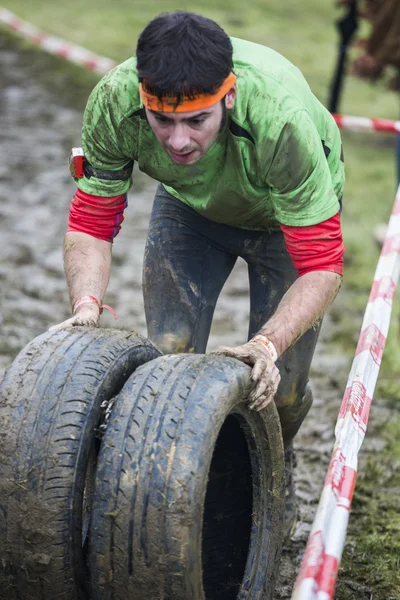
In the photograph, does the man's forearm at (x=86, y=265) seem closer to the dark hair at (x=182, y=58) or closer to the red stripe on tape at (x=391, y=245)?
the dark hair at (x=182, y=58)

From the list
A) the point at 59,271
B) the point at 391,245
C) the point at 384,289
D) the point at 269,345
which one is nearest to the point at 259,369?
the point at 269,345

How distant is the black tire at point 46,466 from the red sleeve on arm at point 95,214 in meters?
0.75

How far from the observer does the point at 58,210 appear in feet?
27.2

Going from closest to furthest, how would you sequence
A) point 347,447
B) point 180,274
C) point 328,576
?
point 328,576
point 347,447
point 180,274

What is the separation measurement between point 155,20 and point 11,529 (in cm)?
154

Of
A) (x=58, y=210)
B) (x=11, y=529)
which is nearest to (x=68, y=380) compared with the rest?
(x=11, y=529)

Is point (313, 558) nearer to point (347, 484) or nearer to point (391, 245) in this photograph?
point (347, 484)

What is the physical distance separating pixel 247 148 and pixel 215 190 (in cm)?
26

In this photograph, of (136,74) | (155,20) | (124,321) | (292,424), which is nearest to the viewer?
(155,20)

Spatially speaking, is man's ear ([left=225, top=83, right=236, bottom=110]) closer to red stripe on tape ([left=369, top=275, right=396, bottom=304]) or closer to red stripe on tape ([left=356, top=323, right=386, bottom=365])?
red stripe on tape ([left=356, top=323, right=386, bottom=365])

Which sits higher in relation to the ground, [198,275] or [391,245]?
[391,245]

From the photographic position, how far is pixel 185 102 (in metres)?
2.79

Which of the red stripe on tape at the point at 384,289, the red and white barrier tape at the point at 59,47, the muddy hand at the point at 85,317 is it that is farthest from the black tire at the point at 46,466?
the red and white barrier tape at the point at 59,47

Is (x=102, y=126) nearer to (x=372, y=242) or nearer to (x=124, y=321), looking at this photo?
(x=124, y=321)
